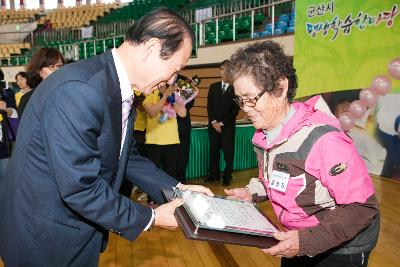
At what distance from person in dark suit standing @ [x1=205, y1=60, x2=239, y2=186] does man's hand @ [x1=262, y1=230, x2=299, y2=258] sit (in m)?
3.91

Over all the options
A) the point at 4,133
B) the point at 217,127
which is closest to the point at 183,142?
the point at 217,127

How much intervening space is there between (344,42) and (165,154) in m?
3.41

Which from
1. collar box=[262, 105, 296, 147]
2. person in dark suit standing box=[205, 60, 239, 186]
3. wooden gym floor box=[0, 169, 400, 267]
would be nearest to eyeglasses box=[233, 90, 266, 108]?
collar box=[262, 105, 296, 147]

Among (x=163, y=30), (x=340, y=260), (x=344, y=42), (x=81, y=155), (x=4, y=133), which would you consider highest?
(x=344, y=42)

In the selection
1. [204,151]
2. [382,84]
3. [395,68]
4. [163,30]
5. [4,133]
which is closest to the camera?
[163,30]

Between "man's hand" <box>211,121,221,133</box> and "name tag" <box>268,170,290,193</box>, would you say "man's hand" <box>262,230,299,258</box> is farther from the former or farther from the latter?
"man's hand" <box>211,121,221,133</box>

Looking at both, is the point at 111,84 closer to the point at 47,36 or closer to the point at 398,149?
the point at 398,149

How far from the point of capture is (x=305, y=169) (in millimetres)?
1188

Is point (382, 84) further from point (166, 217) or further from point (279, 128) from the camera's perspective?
point (166, 217)

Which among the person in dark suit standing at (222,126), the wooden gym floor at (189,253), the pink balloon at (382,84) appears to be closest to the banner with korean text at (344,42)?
the pink balloon at (382,84)

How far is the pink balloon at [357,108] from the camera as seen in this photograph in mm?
5379

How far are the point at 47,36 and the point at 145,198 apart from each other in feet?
54.7

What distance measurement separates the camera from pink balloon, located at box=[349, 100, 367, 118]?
5.38m

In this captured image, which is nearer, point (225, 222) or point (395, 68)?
point (225, 222)
